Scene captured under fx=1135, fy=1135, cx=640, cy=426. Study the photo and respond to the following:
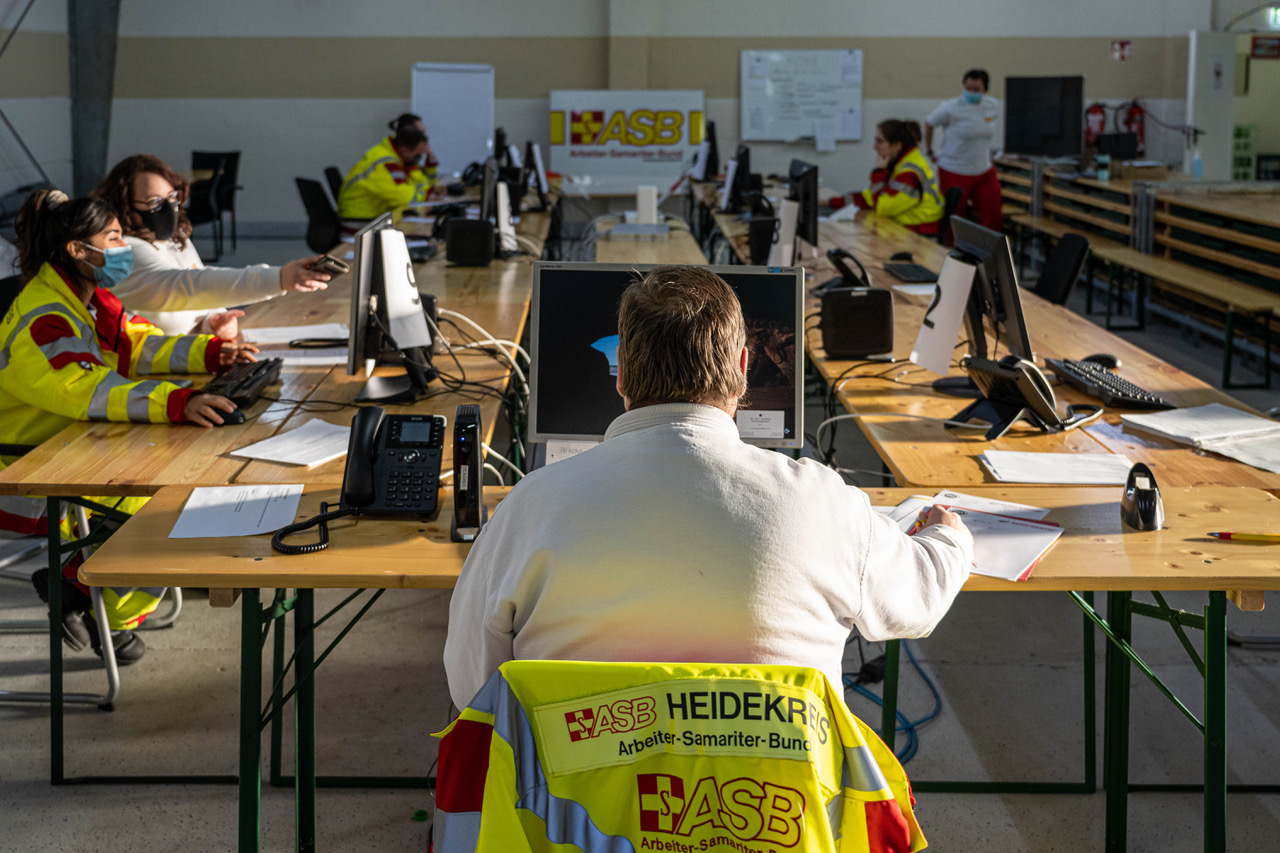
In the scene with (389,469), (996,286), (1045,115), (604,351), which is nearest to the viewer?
(389,469)

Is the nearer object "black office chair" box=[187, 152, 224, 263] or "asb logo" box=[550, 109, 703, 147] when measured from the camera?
"black office chair" box=[187, 152, 224, 263]

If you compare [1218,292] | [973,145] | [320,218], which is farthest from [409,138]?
[1218,292]

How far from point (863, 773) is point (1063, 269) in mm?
3878

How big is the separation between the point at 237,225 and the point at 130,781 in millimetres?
9050

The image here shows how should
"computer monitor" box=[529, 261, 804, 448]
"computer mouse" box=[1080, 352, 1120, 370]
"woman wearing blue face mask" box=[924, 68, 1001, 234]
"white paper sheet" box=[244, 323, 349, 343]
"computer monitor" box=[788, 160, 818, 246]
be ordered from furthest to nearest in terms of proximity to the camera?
1. "woman wearing blue face mask" box=[924, 68, 1001, 234]
2. "computer monitor" box=[788, 160, 818, 246]
3. "white paper sheet" box=[244, 323, 349, 343]
4. "computer mouse" box=[1080, 352, 1120, 370]
5. "computer monitor" box=[529, 261, 804, 448]

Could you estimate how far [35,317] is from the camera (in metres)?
2.53

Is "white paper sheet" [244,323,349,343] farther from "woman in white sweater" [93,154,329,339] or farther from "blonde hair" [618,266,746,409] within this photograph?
"blonde hair" [618,266,746,409]

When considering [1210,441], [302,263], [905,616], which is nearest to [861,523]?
[905,616]

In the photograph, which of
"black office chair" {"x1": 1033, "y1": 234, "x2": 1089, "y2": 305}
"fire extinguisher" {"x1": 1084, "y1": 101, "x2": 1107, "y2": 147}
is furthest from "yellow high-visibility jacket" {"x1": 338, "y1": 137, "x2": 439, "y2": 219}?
"fire extinguisher" {"x1": 1084, "y1": 101, "x2": 1107, "y2": 147}

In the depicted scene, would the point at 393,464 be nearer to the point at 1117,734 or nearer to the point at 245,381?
the point at 245,381

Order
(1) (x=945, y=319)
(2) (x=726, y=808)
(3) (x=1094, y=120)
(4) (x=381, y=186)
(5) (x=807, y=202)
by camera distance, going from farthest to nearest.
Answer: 1. (3) (x=1094, y=120)
2. (4) (x=381, y=186)
3. (5) (x=807, y=202)
4. (1) (x=945, y=319)
5. (2) (x=726, y=808)

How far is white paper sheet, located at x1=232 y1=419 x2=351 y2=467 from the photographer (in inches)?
91.0

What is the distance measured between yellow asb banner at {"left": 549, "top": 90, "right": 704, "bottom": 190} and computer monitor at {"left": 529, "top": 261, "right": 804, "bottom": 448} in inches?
330

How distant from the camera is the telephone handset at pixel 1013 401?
246 cm
